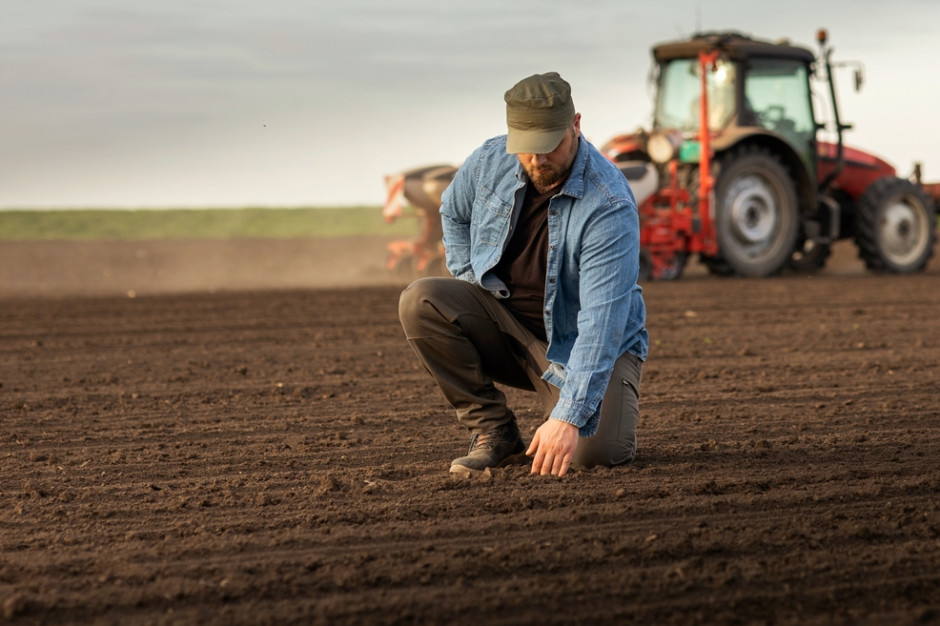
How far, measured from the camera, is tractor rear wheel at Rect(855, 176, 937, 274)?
42.1ft

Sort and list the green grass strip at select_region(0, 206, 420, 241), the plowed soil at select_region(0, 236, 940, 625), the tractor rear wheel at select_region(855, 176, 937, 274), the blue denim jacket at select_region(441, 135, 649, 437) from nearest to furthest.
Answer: the plowed soil at select_region(0, 236, 940, 625) < the blue denim jacket at select_region(441, 135, 649, 437) < the tractor rear wheel at select_region(855, 176, 937, 274) < the green grass strip at select_region(0, 206, 420, 241)

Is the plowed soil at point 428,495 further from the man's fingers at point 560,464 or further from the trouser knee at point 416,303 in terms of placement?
the trouser knee at point 416,303

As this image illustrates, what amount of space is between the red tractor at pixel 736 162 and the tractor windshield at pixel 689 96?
0.04ft

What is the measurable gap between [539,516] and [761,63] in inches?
368

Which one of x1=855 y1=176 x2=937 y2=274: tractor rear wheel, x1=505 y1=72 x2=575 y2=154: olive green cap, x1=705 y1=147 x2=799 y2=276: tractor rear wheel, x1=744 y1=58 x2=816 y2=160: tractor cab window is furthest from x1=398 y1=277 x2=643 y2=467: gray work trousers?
x1=855 y1=176 x2=937 y2=274: tractor rear wheel

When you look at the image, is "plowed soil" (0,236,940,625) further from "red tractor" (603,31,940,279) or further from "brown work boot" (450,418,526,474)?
"red tractor" (603,31,940,279)

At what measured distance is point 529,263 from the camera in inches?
154

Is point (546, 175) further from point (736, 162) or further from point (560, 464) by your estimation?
point (736, 162)

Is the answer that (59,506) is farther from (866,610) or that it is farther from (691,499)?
(866,610)

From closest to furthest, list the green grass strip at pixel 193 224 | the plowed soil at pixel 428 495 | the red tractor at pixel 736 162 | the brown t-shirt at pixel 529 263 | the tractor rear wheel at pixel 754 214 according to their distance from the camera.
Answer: the plowed soil at pixel 428 495 < the brown t-shirt at pixel 529 263 < the red tractor at pixel 736 162 < the tractor rear wheel at pixel 754 214 < the green grass strip at pixel 193 224

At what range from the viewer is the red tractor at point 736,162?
1140 centimetres

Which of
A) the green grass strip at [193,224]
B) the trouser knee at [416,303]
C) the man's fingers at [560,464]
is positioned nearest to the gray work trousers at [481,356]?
the trouser knee at [416,303]

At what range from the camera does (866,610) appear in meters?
2.64

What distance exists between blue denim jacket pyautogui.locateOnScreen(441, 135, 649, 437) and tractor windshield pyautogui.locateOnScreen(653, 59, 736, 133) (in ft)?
26.4
